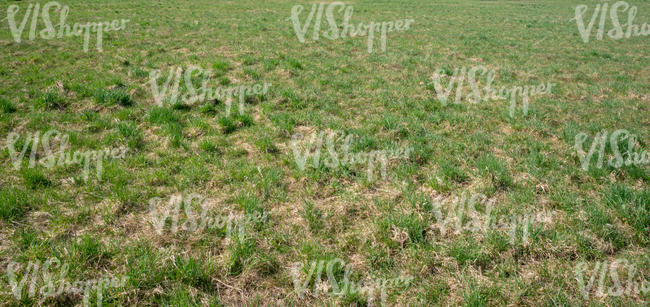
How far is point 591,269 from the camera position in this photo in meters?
3.68

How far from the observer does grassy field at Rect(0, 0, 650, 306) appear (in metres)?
3.60

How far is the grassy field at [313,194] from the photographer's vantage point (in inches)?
142

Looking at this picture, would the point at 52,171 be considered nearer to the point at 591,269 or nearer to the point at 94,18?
the point at 591,269

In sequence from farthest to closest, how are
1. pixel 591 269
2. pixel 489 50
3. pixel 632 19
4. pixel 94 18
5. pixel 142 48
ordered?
pixel 632 19 → pixel 94 18 → pixel 489 50 → pixel 142 48 → pixel 591 269

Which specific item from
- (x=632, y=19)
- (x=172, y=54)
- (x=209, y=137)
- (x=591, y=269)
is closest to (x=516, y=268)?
(x=591, y=269)

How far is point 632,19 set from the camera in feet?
100

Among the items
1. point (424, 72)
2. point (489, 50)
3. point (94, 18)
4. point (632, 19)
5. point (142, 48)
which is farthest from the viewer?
point (632, 19)

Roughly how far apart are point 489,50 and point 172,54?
1609 centimetres

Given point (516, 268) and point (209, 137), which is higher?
point (209, 137)

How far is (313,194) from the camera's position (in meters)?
5.31

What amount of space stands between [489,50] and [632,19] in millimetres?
25699

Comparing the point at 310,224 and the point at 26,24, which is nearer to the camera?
the point at 310,224

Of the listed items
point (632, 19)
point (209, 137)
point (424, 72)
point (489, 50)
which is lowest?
point (209, 137)

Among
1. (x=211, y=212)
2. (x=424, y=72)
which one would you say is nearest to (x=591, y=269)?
(x=211, y=212)
